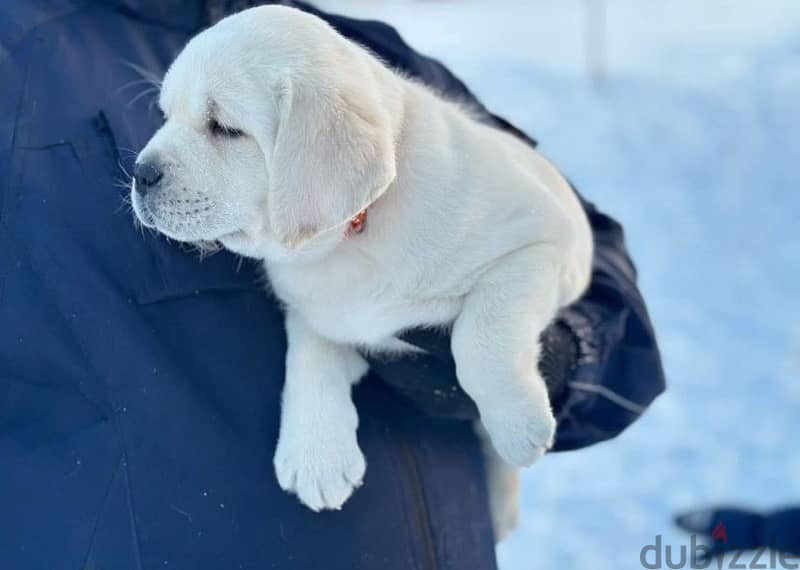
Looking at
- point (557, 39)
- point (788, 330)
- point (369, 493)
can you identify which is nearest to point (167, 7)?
point (369, 493)

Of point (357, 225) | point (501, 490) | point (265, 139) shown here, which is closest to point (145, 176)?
point (265, 139)

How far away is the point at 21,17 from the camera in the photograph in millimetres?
2436

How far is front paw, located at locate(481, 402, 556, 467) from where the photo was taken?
8.22 ft

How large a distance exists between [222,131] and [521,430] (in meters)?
0.85

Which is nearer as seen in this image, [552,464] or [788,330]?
[552,464]

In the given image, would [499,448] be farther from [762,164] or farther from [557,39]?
[557,39]

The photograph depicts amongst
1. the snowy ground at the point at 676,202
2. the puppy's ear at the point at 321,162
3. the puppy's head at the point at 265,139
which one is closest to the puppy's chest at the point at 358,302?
the puppy's head at the point at 265,139

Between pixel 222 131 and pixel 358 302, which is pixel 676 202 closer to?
pixel 358 302

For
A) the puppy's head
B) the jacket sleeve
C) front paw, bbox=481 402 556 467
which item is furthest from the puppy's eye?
front paw, bbox=481 402 556 467

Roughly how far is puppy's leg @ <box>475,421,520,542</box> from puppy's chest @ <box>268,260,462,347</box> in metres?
0.47

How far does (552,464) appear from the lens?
5.34m

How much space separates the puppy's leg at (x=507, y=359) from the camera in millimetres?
2488

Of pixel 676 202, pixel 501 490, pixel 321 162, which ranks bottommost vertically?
pixel 676 202

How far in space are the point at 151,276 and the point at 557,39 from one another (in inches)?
371
